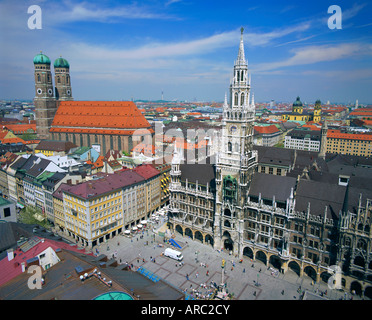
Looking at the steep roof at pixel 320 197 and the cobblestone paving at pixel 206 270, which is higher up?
the steep roof at pixel 320 197

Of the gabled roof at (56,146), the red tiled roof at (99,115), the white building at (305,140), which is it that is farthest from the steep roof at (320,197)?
the white building at (305,140)

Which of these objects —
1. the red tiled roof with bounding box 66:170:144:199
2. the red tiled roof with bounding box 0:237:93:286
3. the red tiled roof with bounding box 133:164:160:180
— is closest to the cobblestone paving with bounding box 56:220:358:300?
the red tiled roof with bounding box 66:170:144:199

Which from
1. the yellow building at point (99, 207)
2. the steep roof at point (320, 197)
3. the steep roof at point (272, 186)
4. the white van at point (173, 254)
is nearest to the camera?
the steep roof at point (320, 197)

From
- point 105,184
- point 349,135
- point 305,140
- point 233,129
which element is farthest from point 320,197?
point 305,140

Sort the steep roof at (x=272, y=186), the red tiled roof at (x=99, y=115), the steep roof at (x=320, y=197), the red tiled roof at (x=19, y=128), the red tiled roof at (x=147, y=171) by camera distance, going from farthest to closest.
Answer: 1. the red tiled roof at (x=19, y=128)
2. the red tiled roof at (x=99, y=115)
3. the red tiled roof at (x=147, y=171)
4. the steep roof at (x=272, y=186)
5. the steep roof at (x=320, y=197)

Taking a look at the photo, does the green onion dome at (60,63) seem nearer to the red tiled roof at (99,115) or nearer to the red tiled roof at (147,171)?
the red tiled roof at (99,115)

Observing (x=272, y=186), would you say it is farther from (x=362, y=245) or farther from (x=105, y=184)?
(x=105, y=184)
